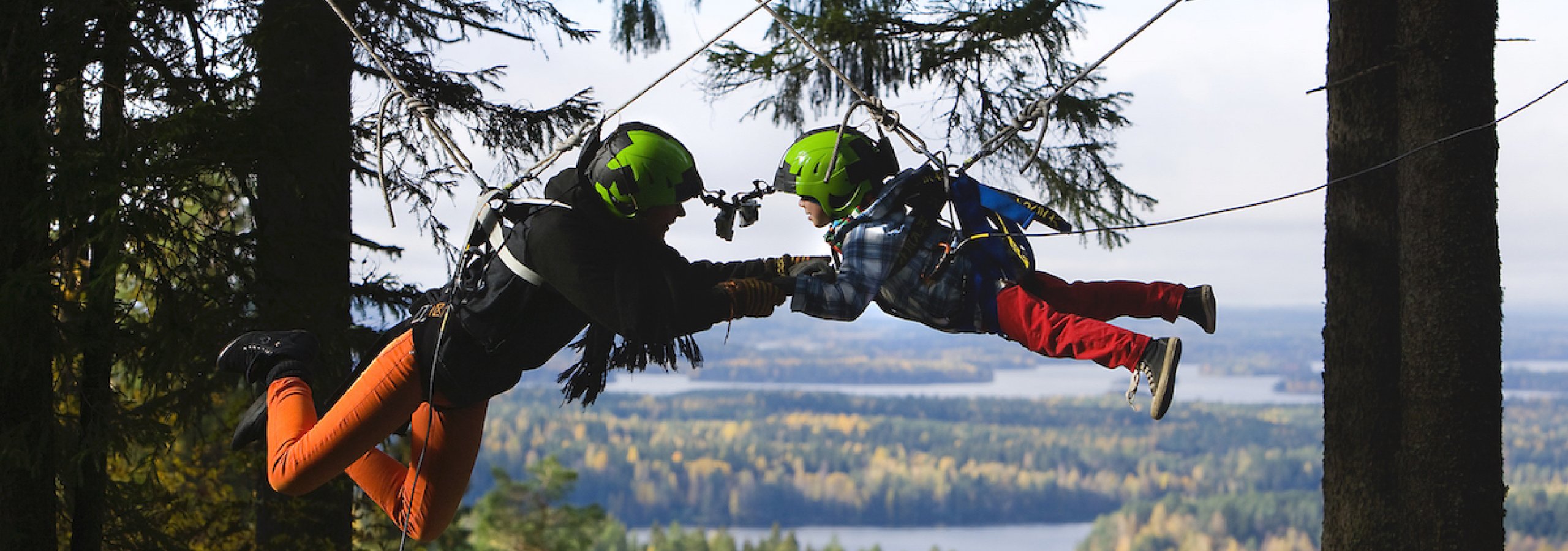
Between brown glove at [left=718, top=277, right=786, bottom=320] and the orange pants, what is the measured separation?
1102 millimetres

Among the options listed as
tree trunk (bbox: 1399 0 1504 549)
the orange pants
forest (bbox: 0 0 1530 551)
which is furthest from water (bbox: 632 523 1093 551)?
the orange pants

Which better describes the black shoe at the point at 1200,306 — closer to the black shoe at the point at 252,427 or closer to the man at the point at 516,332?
the man at the point at 516,332

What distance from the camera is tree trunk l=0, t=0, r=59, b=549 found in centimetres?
673

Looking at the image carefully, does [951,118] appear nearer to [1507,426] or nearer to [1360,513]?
[1360,513]

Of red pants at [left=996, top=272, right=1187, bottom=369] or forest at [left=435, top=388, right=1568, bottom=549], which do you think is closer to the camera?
red pants at [left=996, top=272, right=1187, bottom=369]

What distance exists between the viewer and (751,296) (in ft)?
11.2

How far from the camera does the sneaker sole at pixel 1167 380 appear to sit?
312 cm

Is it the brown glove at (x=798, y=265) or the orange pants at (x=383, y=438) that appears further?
the orange pants at (x=383, y=438)

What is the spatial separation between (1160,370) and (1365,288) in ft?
8.77

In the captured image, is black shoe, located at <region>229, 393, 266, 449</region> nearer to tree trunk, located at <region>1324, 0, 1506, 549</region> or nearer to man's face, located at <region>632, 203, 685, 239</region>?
man's face, located at <region>632, 203, 685, 239</region>

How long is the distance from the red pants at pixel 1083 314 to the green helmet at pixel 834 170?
50cm

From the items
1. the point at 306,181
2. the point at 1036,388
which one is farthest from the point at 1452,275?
the point at 1036,388

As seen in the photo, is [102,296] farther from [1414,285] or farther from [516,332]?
[1414,285]

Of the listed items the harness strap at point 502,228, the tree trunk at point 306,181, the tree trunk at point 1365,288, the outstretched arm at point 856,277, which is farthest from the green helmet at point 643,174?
the tree trunk at point 306,181
